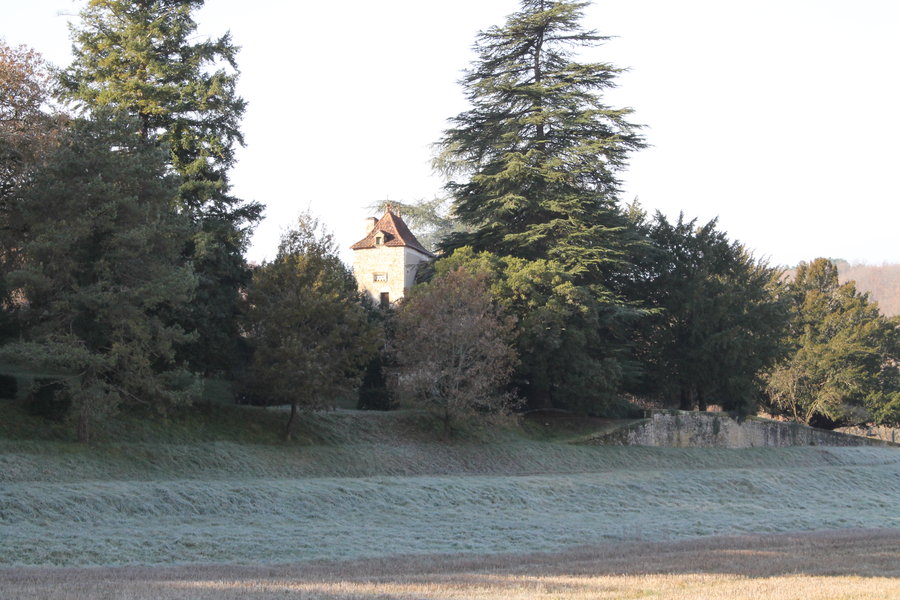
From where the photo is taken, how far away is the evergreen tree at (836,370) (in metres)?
53.3

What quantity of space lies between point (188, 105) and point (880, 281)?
15996 cm

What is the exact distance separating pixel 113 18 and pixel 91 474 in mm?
17849

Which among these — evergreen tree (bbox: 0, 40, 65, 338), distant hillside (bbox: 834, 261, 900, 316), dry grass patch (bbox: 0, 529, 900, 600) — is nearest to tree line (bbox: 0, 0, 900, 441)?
evergreen tree (bbox: 0, 40, 65, 338)

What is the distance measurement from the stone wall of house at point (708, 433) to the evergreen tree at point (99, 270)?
19701mm

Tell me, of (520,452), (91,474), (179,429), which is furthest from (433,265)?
(91,474)

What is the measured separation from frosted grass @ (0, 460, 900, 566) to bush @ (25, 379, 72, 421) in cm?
531

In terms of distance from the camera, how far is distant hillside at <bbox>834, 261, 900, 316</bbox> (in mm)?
148475

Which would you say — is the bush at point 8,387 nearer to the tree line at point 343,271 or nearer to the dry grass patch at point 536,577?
the tree line at point 343,271

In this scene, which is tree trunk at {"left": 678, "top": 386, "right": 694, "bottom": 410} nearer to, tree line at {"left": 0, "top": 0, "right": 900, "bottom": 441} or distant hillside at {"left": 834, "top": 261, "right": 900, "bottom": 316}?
tree line at {"left": 0, "top": 0, "right": 900, "bottom": 441}

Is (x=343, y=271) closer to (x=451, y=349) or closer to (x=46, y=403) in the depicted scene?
(x=451, y=349)

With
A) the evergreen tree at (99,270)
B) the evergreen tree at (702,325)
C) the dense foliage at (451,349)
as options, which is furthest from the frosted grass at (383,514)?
the evergreen tree at (702,325)

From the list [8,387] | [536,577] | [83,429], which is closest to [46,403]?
[83,429]

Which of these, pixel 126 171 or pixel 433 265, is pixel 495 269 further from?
pixel 126 171

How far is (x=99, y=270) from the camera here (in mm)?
24828
